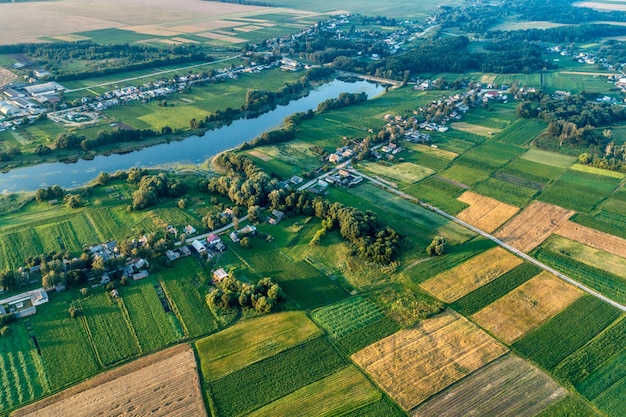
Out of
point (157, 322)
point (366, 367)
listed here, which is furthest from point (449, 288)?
point (157, 322)

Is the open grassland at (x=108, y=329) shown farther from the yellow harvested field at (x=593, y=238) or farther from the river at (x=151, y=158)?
the yellow harvested field at (x=593, y=238)

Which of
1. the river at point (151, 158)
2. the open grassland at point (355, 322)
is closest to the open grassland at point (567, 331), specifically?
the open grassland at point (355, 322)

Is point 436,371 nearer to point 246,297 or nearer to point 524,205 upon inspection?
point 246,297

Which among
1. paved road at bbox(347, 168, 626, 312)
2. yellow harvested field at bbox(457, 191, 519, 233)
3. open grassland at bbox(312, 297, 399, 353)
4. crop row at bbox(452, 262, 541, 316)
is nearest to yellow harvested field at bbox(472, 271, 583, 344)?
crop row at bbox(452, 262, 541, 316)

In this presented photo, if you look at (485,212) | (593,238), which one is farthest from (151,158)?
(593,238)

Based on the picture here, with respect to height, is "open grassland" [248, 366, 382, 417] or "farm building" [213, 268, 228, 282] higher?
"farm building" [213, 268, 228, 282]

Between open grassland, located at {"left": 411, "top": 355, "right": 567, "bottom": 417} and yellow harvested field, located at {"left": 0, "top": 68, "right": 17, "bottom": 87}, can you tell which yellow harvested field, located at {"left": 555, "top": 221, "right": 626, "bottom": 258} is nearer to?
open grassland, located at {"left": 411, "top": 355, "right": 567, "bottom": 417}

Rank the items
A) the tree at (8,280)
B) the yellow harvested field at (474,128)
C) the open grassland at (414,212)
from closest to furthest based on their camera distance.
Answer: the tree at (8,280)
the open grassland at (414,212)
the yellow harvested field at (474,128)
